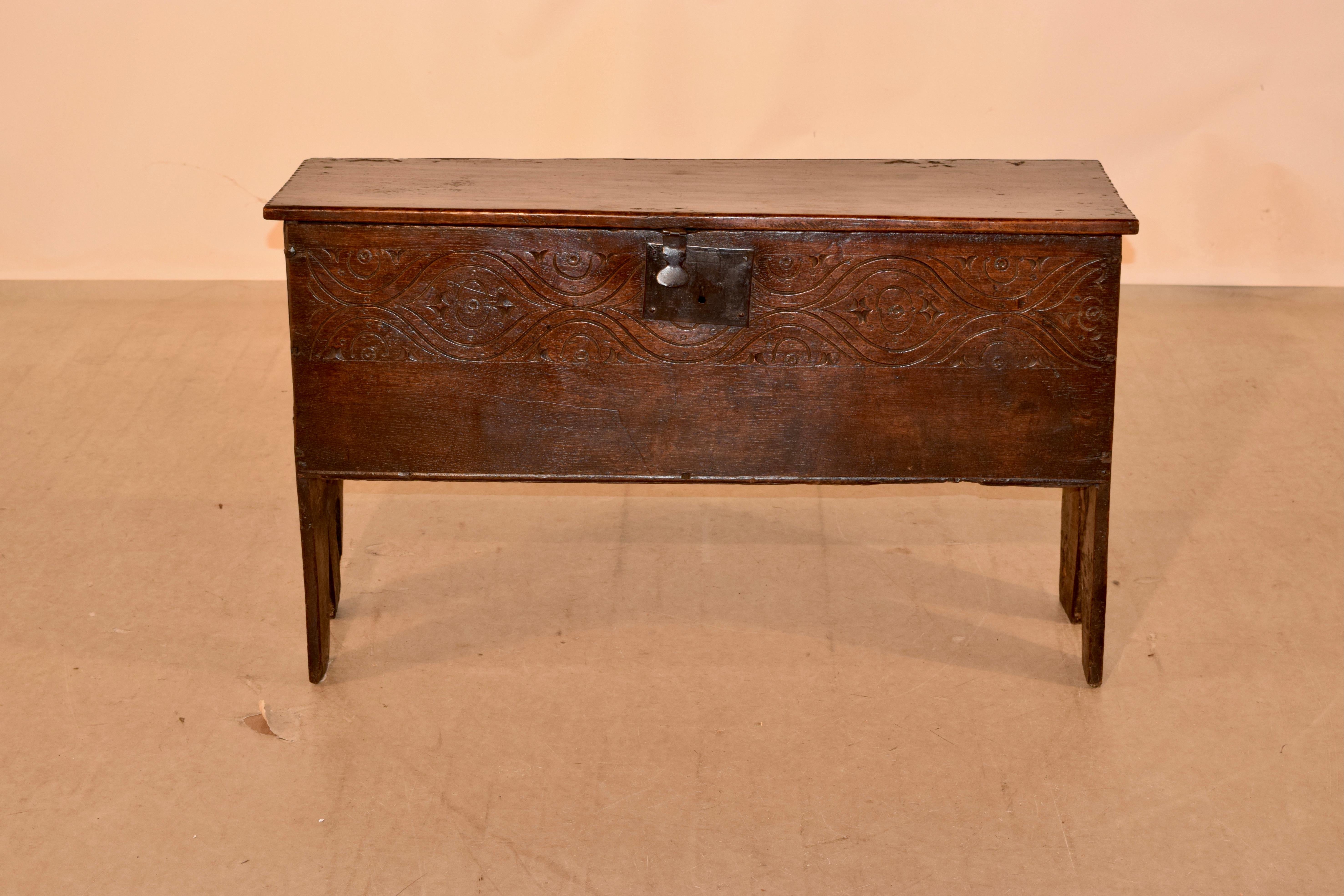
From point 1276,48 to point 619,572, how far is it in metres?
2.34

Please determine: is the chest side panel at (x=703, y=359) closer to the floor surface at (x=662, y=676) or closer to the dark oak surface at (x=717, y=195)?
the dark oak surface at (x=717, y=195)

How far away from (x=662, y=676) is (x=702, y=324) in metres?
0.62

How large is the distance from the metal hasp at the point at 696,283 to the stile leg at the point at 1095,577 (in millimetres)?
658

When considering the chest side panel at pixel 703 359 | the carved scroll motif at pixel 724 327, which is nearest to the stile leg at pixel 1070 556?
the chest side panel at pixel 703 359

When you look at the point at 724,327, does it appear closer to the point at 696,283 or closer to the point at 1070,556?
the point at 696,283

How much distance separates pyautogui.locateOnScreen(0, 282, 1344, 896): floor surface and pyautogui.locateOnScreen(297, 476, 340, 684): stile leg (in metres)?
0.06

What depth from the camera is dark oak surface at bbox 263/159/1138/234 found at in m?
2.48

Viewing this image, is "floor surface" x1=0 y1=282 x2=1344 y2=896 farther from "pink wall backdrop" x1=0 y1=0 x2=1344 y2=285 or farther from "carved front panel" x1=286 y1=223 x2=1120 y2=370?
"pink wall backdrop" x1=0 y1=0 x2=1344 y2=285

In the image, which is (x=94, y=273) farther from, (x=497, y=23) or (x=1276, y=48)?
(x=1276, y=48)

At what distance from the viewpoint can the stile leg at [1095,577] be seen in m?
2.66

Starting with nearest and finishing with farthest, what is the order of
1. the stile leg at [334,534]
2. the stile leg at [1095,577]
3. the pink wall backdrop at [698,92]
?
the stile leg at [1095,577]
the stile leg at [334,534]
the pink wall backdrop at [698,92]

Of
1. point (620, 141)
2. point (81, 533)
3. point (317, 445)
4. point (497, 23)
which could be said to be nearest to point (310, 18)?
point (497, 23)

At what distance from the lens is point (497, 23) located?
13.6 ft

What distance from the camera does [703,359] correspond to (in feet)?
8.50
